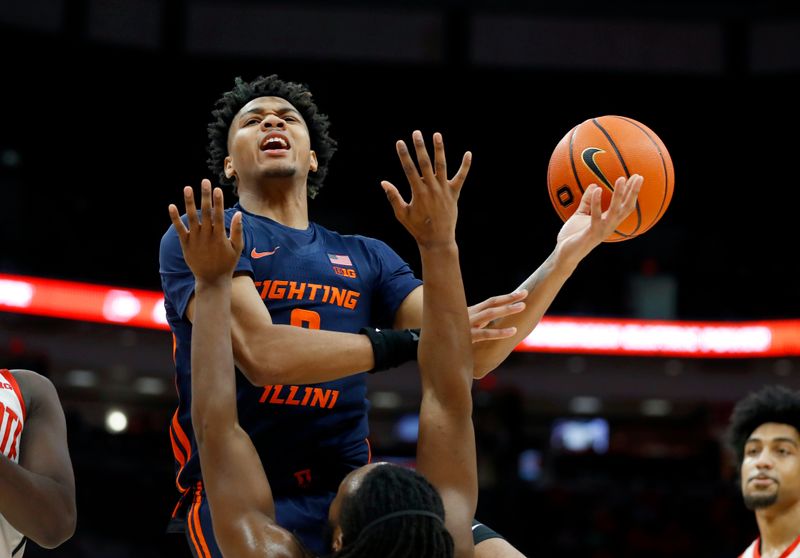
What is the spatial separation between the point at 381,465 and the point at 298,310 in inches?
34.3

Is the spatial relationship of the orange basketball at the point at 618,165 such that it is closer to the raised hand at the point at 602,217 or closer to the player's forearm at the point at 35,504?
the raised hand at the point at 602,217

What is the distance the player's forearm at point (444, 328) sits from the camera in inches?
118

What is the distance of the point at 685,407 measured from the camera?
21750 millimetres

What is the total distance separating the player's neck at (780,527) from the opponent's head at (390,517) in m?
3.44

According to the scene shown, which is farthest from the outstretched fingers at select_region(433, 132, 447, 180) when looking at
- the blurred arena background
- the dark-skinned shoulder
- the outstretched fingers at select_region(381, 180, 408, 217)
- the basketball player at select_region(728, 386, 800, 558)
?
the blurred arena background

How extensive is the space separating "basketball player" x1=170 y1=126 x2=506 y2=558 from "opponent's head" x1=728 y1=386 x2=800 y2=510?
9.81 feet

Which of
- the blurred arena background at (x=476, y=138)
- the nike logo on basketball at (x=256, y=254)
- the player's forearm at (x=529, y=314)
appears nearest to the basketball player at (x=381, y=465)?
the nike logo on basketball at (x=256, y=254)

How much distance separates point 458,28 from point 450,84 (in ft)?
3.03

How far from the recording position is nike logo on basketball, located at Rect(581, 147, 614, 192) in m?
3.78

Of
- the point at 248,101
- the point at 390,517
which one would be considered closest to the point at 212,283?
the point at 390,517

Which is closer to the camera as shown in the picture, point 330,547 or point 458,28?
point 330,547

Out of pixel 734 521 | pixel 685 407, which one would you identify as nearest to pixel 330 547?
pixel 734 521

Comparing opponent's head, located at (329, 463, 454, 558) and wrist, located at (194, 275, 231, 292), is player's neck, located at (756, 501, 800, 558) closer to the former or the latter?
opponent's head, located at (329, 463, 454, 558)

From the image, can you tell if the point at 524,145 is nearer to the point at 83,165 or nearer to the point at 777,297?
the point at 777,297
